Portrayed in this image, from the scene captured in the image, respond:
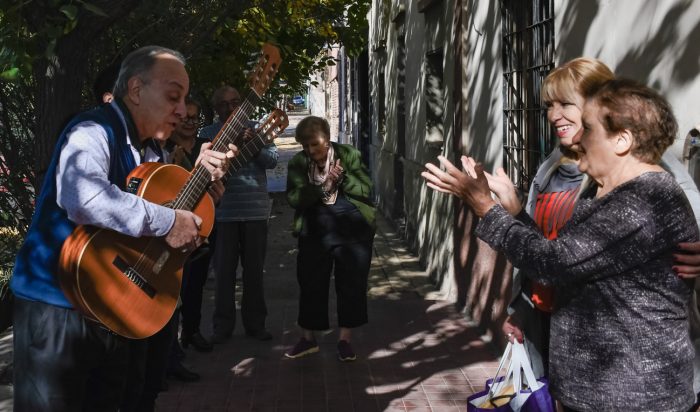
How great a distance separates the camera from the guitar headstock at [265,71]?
4074 mm

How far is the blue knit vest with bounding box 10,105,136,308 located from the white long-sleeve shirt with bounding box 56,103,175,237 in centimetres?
5

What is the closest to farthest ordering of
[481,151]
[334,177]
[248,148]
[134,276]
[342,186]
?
[134,276]
[248,148]
[334,177]
[342,186]
[481,151]

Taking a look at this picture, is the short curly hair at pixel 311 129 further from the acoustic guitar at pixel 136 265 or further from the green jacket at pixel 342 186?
the acoustic guitar at pixel 136 265

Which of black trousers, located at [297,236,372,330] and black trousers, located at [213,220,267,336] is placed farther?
black trousers, located at [213,220,267,336]

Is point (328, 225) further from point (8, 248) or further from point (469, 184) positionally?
point (469, 184)

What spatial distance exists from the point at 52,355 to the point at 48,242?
15.4 inches

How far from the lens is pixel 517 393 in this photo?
10.1ft

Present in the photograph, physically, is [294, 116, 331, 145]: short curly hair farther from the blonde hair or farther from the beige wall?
the blonde hair

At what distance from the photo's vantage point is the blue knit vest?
3.05 metres

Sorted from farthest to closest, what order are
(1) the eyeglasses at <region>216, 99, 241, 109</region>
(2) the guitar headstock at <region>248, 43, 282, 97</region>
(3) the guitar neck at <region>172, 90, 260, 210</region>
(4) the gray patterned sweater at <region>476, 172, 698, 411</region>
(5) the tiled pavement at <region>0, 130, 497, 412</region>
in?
(1) the eyeglasses at <region>216, 99, 241, 109</region>, (5) the tiled pavement at <region>0, 130, 497, 412</region>, (2) the guitar headstock at <region>248, 43, 282, 97</region>, (3) the guitar neck at <region>172, 90, 260, 210</region>, (4) the gray patterned sweater at <region>476, 172, 698, 411</region>

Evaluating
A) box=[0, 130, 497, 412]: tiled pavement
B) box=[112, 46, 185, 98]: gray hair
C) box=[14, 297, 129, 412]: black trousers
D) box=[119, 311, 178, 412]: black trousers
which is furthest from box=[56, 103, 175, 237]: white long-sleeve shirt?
box=[0, 130, 497, 412]: tiled pavement

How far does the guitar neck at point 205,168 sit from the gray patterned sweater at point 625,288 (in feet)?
4.48

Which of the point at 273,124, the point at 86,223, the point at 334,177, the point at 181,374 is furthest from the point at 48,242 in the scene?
the point at 334,177

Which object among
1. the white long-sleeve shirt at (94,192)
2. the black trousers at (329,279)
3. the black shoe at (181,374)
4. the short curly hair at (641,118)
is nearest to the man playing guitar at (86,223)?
the white long-sleeve shirt at (94,192)
